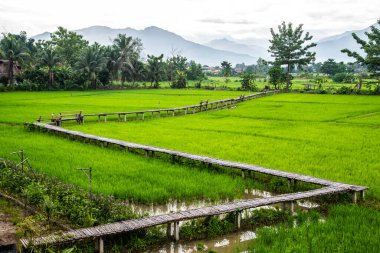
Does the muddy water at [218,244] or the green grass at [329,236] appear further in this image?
the muddy water at [218,244]

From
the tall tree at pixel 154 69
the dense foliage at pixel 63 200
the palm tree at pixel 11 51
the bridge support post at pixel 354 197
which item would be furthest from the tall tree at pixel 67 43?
the bridge support post at pixel 354 197

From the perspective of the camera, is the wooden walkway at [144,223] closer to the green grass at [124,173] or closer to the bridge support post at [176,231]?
the bridge support post at [176,231]

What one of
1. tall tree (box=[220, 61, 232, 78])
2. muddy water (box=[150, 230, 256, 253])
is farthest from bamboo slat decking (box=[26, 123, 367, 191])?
tall tree (box=[220, 61, 232, 78])

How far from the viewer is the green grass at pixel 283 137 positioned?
12.7m

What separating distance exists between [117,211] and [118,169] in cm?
424

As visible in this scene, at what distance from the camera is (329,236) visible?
6953 mm

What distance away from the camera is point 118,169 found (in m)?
11.9

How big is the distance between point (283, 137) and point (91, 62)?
126ft

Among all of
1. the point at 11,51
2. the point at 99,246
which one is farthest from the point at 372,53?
the point at 99,246

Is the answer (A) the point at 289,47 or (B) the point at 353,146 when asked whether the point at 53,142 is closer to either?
(B) the point at 353,146

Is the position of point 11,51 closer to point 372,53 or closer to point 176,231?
point 372,53

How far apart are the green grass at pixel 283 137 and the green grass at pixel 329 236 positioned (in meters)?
2.30

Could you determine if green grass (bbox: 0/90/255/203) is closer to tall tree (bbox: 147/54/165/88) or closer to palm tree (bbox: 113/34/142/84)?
palm tree (bbox: 113/34/142/84)

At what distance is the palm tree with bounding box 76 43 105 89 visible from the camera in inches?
2050
